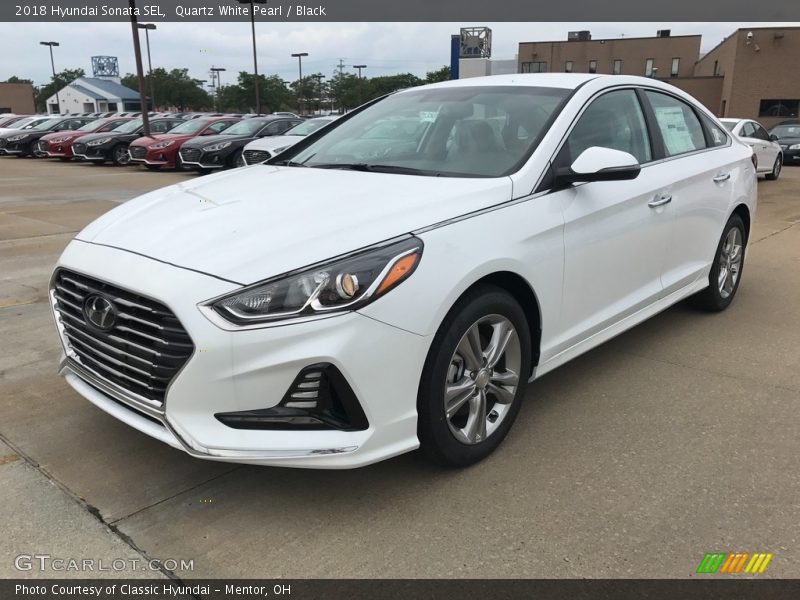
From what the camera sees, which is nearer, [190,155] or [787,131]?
[190,155]

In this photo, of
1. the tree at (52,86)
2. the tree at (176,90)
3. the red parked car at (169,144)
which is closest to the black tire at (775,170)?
the red parked car at (169,144)

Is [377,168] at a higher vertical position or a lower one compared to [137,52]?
lower

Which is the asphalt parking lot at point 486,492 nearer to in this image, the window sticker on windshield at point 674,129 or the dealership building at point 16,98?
the window sticker on windshield at point 674,129

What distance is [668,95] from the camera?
450 cm

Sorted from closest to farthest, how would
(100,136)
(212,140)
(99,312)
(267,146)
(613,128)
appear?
(99,312)
(613,128)
(267,146)
(212,140)
(100,136)

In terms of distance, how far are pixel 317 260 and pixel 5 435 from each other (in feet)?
6.59

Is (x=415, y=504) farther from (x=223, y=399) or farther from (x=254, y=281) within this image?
(x=254, y=281)

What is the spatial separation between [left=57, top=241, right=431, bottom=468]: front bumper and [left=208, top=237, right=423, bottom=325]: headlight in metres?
0.04

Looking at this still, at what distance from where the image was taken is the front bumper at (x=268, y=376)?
2.32 metres

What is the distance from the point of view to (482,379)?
114 inches

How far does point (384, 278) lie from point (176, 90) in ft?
303

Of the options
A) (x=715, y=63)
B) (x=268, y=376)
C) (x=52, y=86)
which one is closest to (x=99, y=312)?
(x=268, y=376)

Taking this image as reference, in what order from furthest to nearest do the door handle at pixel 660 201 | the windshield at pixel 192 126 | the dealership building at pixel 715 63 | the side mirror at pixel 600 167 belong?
the dealership building at pixel 715 63
the windshield at pixel 192 126
the door handle at pixel 660 201
the side mirror at pixel 600 167

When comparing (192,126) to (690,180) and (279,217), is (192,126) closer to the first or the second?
(690,180)
